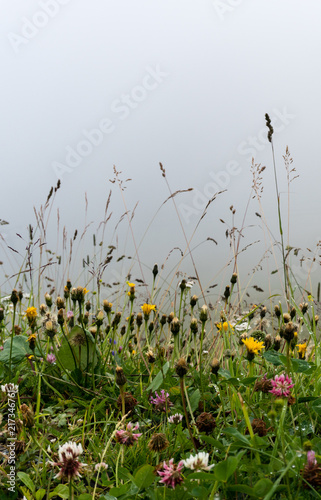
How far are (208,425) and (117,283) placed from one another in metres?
2.21

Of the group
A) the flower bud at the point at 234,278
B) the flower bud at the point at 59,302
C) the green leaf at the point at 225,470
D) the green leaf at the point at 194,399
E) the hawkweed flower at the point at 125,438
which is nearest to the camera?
the green leaf at the point at 225,470

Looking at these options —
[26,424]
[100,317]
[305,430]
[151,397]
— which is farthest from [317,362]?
[26,424]

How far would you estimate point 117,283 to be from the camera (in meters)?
3.43

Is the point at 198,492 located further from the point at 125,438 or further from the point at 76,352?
the point at 76,352

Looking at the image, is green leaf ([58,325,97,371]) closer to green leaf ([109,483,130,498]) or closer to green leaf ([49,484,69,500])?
green leaf ([49,484,69,500])

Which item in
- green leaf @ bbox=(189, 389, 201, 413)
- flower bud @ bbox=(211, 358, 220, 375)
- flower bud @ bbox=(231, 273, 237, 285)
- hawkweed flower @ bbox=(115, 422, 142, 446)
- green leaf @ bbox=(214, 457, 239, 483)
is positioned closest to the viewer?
green leaf @ bbox=(214, 457, 239, 483)

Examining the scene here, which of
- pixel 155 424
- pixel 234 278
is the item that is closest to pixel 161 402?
pixel 155 424

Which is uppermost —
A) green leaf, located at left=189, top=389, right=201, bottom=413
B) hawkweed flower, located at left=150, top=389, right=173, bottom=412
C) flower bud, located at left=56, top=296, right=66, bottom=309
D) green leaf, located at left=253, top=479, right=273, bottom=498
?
flower bud, located at left=56, top=296, right=66, bottom=309

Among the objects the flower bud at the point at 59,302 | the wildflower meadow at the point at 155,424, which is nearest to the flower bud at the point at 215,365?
the wildflower meadow at the point at 155,424

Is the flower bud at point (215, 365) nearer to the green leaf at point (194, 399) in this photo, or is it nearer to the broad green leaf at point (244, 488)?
the green leaf at point (194, 399)

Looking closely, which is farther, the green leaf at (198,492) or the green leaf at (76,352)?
the green leaf at (76,352)

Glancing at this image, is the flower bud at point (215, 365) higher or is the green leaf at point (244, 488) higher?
the flower bud at point (215, 365)

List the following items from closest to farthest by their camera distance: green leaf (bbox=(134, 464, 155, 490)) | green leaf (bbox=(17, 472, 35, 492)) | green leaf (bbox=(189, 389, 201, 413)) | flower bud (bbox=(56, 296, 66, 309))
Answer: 1. green leaf (bbox=(134, 464, 155, 490))
2. green leaf (bbox=(17, 472, 35, 492))
3. green leaf (bbox=(189, 389, 201, 413))
4. flower bud (bbox=(56, 296, 66, 309))

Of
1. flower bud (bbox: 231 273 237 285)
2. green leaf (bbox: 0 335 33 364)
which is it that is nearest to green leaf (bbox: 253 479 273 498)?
green leaf (bbox: 0 335 33 364)
